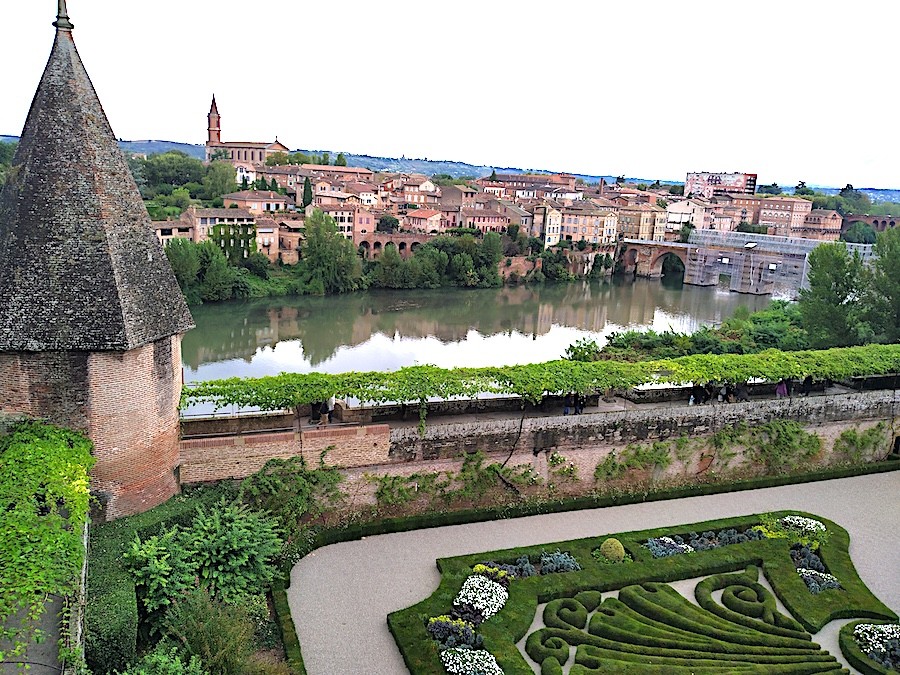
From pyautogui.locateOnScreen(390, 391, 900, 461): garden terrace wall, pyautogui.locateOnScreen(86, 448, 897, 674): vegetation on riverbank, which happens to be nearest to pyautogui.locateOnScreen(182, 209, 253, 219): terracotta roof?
pyautogui.locateOnScreen(390, 391, 900, 461): garden terrace wall

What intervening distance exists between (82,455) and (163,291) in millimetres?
3258

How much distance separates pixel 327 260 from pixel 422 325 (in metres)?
13.5

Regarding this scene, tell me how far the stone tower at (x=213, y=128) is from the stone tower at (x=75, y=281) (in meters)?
105

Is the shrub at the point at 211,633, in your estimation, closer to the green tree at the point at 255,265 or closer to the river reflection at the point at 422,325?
the river reflection at the point at 422,325

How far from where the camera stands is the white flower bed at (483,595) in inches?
527

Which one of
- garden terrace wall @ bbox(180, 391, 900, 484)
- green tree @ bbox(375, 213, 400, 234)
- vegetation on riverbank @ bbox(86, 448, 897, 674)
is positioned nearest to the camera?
vegetation on riverbank @ bbox(86, 448, 897, 674)

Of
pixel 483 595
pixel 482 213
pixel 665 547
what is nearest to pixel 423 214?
pixel 482 213

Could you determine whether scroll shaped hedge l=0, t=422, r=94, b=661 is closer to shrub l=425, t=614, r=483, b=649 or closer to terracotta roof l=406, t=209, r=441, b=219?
shrub l=425, t=614, r=483, b=649

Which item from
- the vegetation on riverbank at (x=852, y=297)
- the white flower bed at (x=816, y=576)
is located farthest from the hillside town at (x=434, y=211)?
the white flower bed at (x=816, y=576)

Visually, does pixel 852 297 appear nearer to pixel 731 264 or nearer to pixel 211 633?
pixel 211 633

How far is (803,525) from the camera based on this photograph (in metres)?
16.9

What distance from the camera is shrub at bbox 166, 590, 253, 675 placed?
1032 cm

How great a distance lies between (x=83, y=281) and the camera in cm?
1255

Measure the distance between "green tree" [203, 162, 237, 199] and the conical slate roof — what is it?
67859 millimetres
